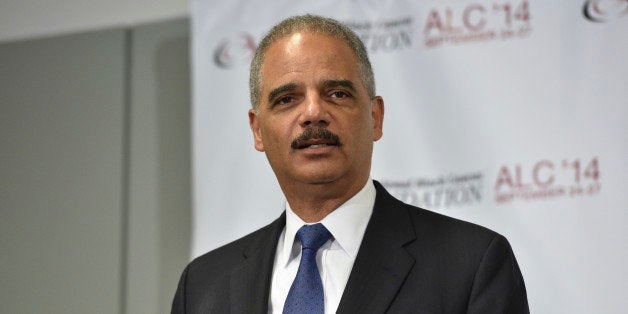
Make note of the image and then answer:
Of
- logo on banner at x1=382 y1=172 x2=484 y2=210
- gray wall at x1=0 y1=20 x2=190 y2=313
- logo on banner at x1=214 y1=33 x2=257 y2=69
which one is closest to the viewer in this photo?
logo on banner at x1=382 y1=172 x2=484 y2=210

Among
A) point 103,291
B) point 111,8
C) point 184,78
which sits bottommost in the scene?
point 103,291

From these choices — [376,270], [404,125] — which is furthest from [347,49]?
[404,125]

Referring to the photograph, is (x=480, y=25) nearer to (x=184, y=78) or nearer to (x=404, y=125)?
(x=404, y=125)

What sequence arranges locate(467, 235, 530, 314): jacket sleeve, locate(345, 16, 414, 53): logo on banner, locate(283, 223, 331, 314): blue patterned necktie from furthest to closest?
1. locate(345, 16, 414, 53): logo on banner
2. locate(283, 223, 331, 314): blue patterned necktie
3. locate(467, 235, 530, 314): jacket sleeve

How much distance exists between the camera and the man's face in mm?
1783

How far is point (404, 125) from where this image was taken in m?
3.09

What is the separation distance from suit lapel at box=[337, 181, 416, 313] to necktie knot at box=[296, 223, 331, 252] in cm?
9

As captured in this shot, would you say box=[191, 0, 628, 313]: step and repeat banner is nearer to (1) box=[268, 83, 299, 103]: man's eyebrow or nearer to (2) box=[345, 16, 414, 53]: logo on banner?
(2) box=[345, 16, 414, 53]: logo on banner

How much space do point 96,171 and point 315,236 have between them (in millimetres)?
1981

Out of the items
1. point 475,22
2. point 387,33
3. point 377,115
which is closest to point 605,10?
point 475,22

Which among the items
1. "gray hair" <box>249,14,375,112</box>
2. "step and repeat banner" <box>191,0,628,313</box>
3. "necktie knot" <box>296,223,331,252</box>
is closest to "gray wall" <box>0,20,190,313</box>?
"step and repeat banner" <box>191,0,628,313</box>

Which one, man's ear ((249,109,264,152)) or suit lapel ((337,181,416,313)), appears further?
man's ear ((249,109,264,152))

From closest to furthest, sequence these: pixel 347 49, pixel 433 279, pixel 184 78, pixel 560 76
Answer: pixel 433 279 → pixel 347 49 → pixel 560 76 → pixel 184 78

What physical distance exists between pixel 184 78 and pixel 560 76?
4.84ft
